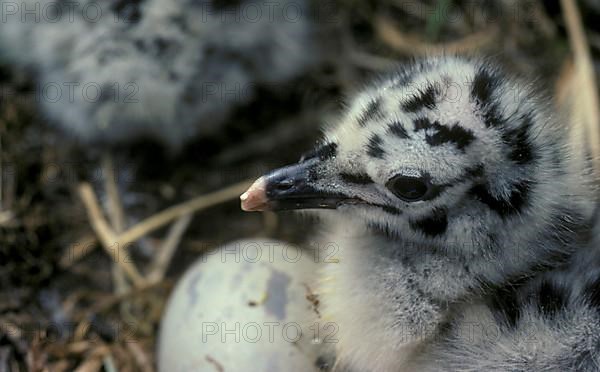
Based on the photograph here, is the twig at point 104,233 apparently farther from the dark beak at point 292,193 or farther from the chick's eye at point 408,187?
the chick's eye at point 408,187

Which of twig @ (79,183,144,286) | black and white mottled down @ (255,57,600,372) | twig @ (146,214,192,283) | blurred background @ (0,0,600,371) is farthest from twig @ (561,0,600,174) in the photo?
twig @ (79,183,144,286)

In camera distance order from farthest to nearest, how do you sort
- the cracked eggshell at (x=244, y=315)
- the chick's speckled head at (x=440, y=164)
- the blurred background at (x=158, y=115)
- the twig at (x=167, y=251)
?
the twig at (x=167, y=251) → the blurred background at (x=158, y=115) → the cracked eggshell at (x=244, y=315) → the chick's speckled head at (x=440, y=164)

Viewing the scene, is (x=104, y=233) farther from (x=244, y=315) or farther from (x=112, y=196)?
(x=244, y=315)

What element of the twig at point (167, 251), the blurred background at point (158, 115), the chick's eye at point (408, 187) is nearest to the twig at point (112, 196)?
the blurred background at point (158, 115)

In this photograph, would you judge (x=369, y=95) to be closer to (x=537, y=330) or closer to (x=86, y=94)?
(x=537, y=330)

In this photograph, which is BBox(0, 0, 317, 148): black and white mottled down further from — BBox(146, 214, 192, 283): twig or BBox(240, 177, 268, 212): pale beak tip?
BBox(240, 177, 268, 212): pale beak tip

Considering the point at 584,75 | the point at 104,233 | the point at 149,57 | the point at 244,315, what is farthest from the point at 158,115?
the point at 584,75
